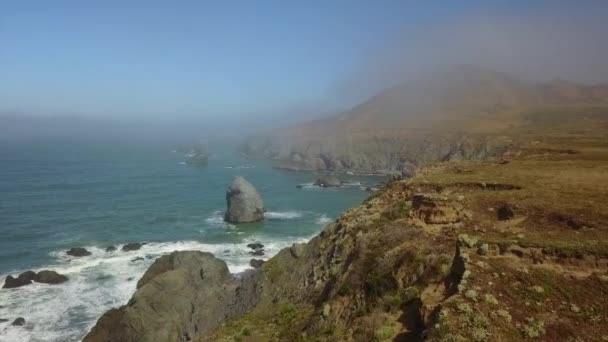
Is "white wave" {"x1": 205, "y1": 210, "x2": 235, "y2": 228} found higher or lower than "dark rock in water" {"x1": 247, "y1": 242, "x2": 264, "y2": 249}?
higher

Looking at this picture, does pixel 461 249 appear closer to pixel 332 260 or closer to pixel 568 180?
pixel 332 260

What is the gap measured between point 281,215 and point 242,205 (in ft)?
29.4

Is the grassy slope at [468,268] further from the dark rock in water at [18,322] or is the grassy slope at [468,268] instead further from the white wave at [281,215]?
the white wave at [281,215]

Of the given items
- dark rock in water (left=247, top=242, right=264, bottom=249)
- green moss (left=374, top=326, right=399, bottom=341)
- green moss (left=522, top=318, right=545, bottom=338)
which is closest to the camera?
green moss (left=522, top=318, right=545, bottom=338)

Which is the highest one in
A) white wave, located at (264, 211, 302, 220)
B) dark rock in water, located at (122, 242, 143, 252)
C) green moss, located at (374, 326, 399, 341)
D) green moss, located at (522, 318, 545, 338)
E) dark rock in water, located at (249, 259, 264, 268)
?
green moss, located at (522, 318, 545, 338)

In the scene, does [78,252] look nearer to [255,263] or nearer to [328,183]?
[255,263]

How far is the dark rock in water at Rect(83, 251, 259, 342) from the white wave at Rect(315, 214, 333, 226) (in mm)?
38604

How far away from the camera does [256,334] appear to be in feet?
73.8

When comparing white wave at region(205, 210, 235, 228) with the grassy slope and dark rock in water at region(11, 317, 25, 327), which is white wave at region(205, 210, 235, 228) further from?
the grassy slope

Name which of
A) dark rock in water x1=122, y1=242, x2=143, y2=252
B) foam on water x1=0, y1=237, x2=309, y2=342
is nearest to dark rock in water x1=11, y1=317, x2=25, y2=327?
foam on water x1=0, y1=237, x2=309, y2=342

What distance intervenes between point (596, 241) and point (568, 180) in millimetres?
A: 10831

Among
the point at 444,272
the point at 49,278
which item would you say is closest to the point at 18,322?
the point at 49,278

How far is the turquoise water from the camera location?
155 ft

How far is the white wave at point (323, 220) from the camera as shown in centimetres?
8075
